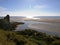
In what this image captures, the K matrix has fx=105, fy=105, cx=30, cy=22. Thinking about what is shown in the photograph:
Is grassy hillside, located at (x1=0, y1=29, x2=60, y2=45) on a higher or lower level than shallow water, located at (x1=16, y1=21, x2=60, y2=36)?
higher

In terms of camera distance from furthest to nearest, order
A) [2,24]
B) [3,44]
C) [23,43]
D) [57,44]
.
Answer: [2,24] → [57,44] → [23,43] → [3,44]

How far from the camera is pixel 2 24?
2581cm

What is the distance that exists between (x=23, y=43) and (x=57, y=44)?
188 inches

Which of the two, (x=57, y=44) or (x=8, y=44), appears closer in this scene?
(x=8, y=44)

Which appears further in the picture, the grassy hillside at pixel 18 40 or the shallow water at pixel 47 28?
the shallow water at pixel 47 28

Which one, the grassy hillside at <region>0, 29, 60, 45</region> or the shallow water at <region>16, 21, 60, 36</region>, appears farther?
the shallow water at <region>16, 21, 60, 36</region>

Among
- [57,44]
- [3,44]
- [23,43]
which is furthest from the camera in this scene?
[57,44]

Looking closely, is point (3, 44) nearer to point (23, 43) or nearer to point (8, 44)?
point (8, 44)

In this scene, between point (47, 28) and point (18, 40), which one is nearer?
point (18, 40)

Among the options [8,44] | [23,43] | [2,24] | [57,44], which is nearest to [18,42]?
[23,43]

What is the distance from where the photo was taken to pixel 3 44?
8586 millimetres

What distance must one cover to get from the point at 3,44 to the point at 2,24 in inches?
704

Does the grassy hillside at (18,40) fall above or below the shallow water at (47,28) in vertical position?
above

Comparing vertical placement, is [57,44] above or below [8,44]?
below
